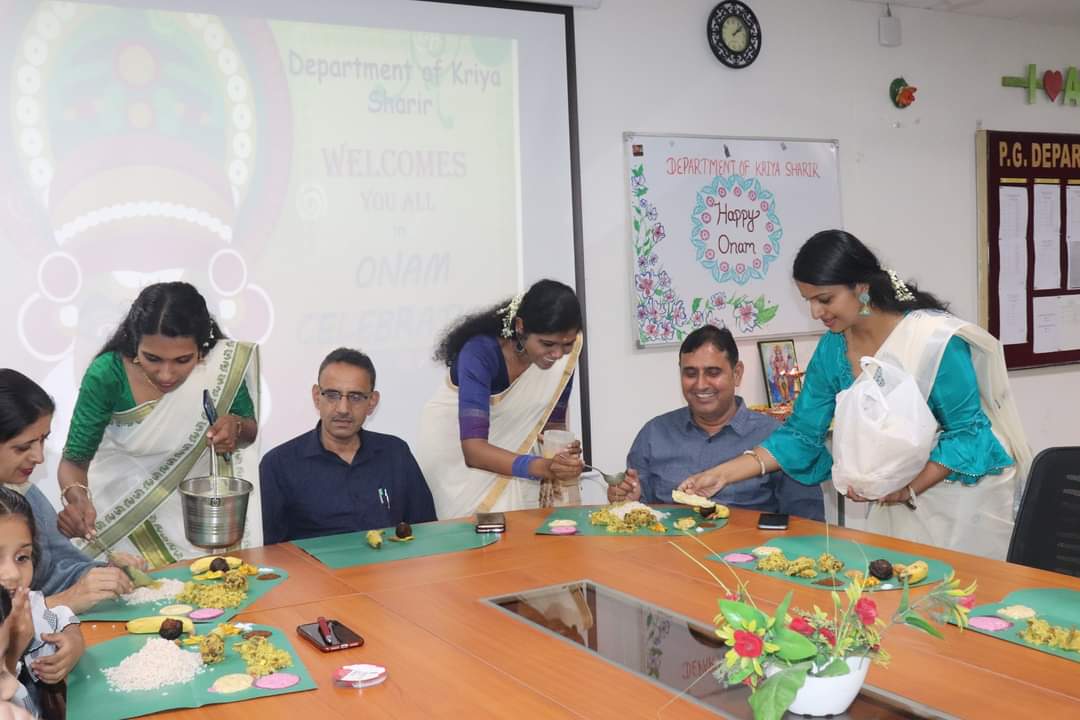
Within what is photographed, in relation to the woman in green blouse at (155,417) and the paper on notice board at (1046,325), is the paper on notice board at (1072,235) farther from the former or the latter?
the woman in green blouse at (155,417)

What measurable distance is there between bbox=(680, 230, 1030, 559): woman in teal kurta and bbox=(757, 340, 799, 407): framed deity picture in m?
1.56

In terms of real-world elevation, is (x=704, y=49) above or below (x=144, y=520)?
above

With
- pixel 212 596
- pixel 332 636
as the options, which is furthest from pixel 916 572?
pixel 212 596

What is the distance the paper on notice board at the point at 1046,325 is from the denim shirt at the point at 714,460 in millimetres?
2738

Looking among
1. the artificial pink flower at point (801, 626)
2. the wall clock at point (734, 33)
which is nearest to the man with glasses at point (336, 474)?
the artificial pink flower at point (801, 626)

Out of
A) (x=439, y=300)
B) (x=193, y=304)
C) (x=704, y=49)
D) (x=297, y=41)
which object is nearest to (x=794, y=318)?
(x=704, y=49)

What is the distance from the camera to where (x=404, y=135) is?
3672 millimetres

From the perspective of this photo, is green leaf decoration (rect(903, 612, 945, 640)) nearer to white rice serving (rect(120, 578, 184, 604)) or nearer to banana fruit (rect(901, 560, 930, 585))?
banana fruit (rect(901, 560, 930, 585))

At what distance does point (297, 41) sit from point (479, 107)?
2.24 ft

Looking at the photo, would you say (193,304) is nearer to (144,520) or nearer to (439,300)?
(144,520)

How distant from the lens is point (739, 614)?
127 centimetres

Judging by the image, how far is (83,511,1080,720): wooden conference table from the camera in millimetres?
1416

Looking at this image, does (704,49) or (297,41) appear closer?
(297,41)

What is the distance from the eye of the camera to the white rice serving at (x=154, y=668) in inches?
59.6
